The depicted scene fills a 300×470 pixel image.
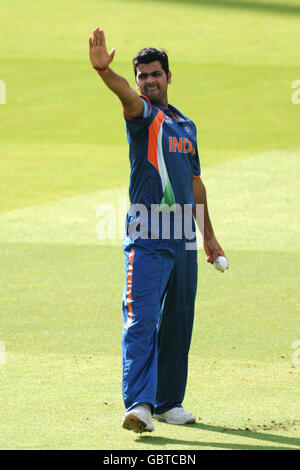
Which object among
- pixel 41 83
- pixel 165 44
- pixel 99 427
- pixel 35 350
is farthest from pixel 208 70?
pixel 99 427

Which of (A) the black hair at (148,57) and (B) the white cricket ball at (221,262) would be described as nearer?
(A) the black hair at (148,57)

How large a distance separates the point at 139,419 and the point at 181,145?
1.61 m

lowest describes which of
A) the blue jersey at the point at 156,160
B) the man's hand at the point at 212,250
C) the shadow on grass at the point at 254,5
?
the man's hand at the point at 212,250

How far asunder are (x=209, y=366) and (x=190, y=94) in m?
16.9

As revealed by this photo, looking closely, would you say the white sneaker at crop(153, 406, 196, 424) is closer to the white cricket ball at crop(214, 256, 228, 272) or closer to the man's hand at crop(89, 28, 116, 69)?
the white cricket ball at crop(214, 256, 228, 272)

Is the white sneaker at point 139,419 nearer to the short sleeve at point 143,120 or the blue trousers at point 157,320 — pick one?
the blue trousers at point 157,320

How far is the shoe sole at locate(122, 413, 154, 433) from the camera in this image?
5.86 metres

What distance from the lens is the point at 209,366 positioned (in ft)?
24.9

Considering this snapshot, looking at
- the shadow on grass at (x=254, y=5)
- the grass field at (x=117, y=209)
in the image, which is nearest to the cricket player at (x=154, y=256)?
the grass field at (x=117, y=209)

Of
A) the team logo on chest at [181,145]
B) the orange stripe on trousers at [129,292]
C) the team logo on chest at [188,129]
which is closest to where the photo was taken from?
the orange stripe on trousers at [129,292]

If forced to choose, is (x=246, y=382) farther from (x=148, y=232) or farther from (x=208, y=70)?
(x=208, y=70)

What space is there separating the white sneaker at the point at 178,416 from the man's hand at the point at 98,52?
2051mm

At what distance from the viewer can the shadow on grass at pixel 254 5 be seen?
1291 inches

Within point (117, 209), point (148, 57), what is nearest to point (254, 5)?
point (117, 209)
